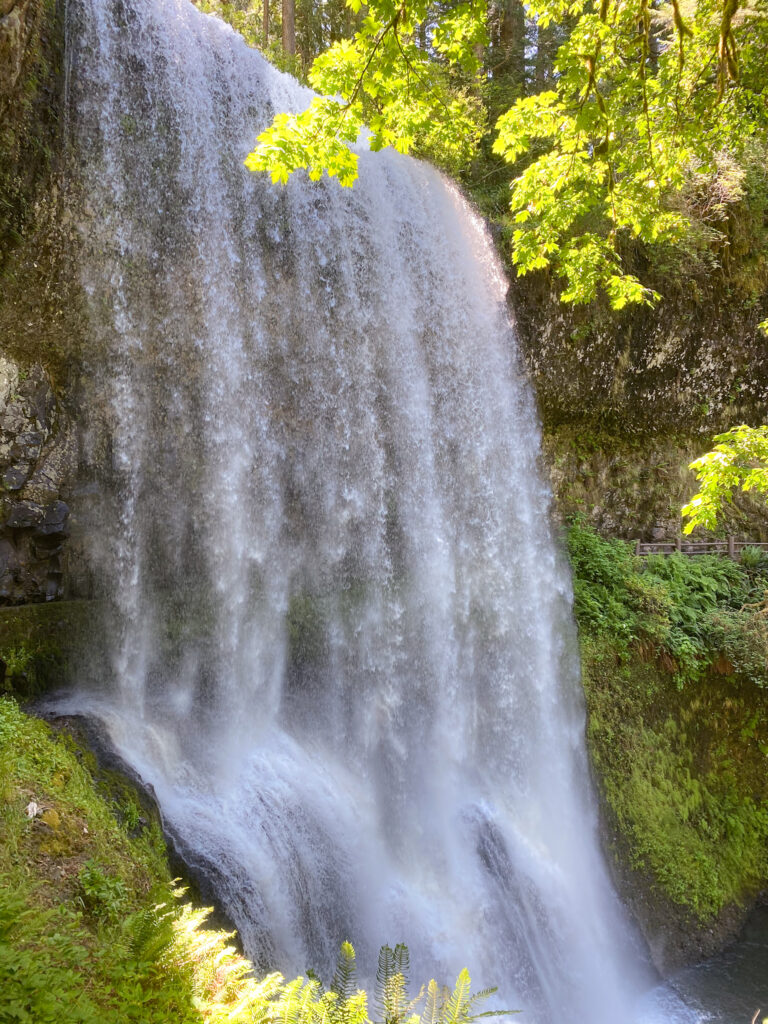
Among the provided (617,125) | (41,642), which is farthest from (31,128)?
(617,125)

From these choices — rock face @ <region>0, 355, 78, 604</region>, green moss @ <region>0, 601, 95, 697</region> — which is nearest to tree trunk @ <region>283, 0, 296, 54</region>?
rock face @ <region>0, 355, 78, 604</region>

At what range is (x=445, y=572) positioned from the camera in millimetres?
10203

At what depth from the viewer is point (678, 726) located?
35.6 ft

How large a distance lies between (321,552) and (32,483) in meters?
3.75

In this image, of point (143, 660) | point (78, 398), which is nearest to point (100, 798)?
point (143, 660)

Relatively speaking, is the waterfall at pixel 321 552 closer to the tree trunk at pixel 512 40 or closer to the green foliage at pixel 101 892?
the green foliage at pixel 101 892

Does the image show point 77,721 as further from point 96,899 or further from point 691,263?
point 691,263

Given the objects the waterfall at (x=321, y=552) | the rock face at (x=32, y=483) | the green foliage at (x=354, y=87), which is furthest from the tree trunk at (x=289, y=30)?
the green foliage at (x=354, y=87)

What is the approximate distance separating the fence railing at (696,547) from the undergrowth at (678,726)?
54.2 inches

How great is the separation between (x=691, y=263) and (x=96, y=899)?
1386cm

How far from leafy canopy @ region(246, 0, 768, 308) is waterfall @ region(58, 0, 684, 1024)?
4.58 meters

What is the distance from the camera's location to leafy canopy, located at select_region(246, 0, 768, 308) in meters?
3.96

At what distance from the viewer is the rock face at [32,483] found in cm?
797

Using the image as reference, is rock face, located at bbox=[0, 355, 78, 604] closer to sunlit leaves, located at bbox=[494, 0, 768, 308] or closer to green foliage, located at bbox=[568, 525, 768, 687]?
sunlit leaves, located at bbox=[494, 0, 768, 308]
